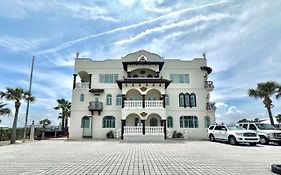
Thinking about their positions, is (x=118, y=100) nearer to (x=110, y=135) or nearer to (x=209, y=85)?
(x=110, y=135)

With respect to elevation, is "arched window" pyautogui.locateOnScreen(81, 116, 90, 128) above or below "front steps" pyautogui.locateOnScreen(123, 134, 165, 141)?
above

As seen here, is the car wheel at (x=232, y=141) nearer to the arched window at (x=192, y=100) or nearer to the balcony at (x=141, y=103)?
the balcony at (x=141, y=103)

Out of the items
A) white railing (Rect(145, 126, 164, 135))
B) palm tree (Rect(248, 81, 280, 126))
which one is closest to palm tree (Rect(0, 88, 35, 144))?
white railing (Rect(145, 126, 164, 135))

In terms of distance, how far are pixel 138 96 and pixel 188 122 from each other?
314 inches

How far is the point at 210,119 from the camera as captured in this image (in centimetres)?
2683

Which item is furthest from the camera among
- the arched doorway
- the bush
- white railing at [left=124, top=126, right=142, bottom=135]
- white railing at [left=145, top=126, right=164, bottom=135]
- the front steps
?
the arched doorway

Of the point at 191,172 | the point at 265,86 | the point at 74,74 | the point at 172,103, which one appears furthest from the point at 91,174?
the point at 265,86

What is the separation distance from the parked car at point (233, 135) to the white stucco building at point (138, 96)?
19.0 ft

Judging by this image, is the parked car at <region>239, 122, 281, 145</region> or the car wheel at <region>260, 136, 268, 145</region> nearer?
the parked car at <region>239, 122, 281, 145</region>

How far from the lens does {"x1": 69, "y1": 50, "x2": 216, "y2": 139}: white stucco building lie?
26062 mm

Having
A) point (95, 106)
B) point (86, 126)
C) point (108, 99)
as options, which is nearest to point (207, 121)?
point (108, 99)

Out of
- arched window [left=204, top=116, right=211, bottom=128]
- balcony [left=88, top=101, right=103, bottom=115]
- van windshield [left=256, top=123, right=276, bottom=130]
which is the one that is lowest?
van windshield [left=256, top=123, right=276, bottom=130]

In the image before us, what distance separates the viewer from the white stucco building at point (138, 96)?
1026 inches

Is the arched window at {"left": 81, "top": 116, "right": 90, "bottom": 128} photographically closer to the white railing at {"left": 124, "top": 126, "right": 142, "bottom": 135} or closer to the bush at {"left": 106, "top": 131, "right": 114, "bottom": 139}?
the bush at {"left": 106, "top": 131, "right": 114, "bottom": 139}
